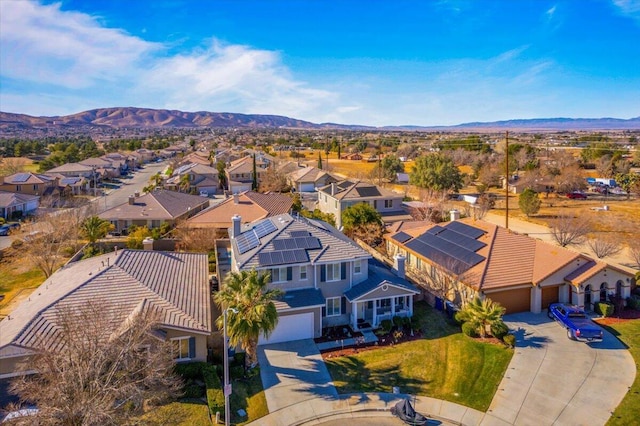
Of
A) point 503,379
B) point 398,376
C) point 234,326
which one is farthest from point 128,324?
point 503,379

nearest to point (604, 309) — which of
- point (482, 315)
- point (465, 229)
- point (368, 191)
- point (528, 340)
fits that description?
point (528, 340)

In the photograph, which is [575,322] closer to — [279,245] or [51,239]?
[279,245]

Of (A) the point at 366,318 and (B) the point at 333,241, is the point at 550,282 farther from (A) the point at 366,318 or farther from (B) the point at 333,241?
(B) the point at 333,241

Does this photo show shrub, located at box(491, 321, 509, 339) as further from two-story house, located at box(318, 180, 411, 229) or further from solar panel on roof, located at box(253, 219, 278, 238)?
two-story house, located at box(318, 180, 411, 229)

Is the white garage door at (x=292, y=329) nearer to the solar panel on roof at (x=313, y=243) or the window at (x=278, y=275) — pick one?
the window at (x=278, y=275)

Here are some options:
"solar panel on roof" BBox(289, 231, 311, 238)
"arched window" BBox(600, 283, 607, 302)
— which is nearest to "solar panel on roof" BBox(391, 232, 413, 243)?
"solar panel on roof" BBox(289, 231, 311, 238)

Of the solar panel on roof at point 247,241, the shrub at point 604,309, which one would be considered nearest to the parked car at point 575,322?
the shrub at point 604,309
